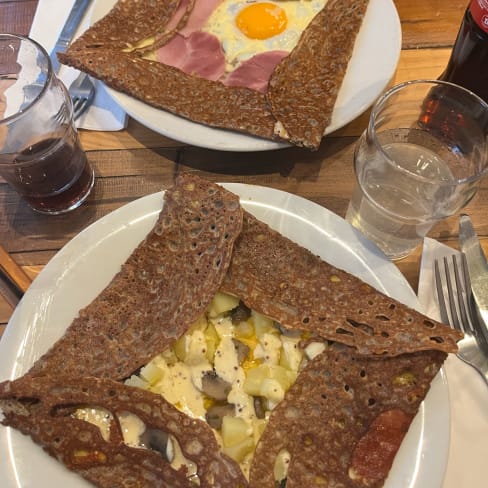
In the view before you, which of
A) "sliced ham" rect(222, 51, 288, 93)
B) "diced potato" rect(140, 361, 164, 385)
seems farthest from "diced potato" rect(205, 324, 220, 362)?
"sliced ham" rect(222, 51, 288, 93)

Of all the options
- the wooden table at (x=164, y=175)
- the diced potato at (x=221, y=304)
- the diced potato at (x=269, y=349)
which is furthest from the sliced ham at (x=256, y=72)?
the diced potato at (x=269, y=349)

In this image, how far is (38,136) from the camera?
1.90 m

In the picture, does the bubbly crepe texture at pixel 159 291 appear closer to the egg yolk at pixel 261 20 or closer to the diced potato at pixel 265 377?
the diced potato at pixel 265 377

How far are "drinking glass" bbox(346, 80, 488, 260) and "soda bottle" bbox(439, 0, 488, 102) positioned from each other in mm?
266

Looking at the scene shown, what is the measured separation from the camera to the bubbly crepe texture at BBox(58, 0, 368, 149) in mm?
1954

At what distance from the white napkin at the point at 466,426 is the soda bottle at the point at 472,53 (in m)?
0.99

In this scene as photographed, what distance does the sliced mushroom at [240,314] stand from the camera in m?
1.65

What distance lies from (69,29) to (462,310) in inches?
81.9

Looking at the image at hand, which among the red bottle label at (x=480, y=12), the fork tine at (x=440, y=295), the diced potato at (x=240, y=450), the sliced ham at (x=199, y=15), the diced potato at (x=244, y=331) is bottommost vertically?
the diced potato at (x=240, y=450)

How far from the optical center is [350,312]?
1530 millimetres

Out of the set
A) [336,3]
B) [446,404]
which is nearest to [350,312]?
[446,404]

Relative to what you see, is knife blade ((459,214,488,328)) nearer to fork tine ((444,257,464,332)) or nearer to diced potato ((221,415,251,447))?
fork tine ((444,257,464,332))

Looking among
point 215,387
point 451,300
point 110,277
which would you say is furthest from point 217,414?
point 451,300

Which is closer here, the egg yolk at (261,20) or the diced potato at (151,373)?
the diced potato at (151,373)
